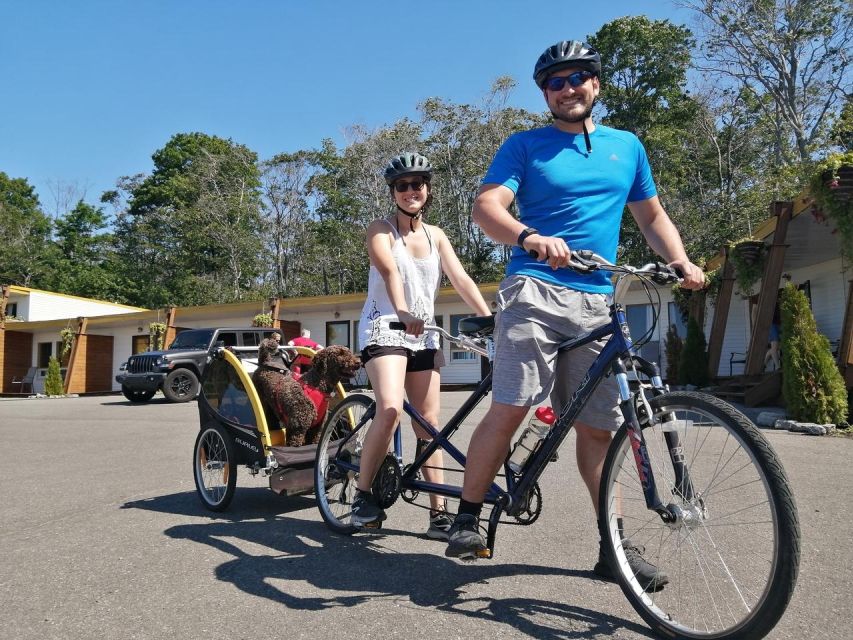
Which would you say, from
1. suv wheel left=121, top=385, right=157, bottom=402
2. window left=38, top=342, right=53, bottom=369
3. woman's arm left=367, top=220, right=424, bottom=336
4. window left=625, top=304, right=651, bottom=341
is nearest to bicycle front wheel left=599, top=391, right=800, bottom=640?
woman's arm left=367, top=220, right=424, bottom=336

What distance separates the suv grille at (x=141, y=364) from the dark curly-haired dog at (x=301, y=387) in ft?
45.0

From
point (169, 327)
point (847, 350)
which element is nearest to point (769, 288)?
point (847, 350)

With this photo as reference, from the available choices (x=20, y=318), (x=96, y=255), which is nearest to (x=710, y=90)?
(x=20, y=318)

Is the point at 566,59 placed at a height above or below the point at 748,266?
below

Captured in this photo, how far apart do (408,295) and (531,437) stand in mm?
1197

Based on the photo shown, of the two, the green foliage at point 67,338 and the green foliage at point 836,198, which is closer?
the green foliage at point 836,198

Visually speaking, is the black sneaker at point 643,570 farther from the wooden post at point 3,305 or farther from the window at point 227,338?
the wooden post at point 3,305

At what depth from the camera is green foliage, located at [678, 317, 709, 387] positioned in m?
15.4

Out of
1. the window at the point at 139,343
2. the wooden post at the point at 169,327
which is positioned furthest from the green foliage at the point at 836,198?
the window at the point at 139,343

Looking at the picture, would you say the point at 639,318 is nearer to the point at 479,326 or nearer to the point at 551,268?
the point at 479,326

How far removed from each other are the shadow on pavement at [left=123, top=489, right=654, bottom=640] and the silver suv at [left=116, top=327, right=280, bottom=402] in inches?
518

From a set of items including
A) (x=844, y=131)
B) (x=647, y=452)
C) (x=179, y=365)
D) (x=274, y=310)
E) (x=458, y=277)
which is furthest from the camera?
(x=274, y=310)

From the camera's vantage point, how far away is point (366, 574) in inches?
125

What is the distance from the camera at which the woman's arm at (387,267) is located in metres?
3.42
